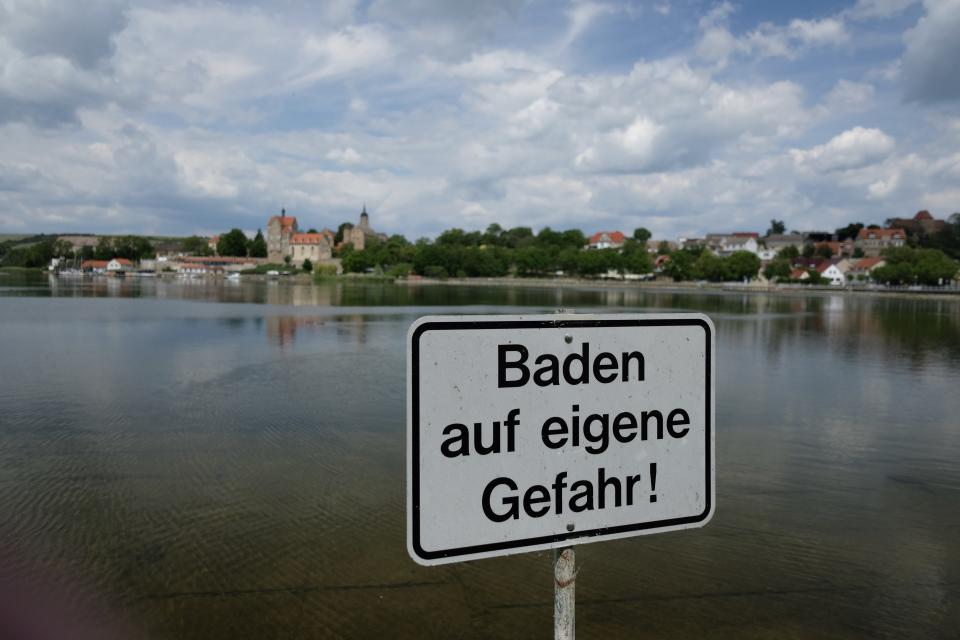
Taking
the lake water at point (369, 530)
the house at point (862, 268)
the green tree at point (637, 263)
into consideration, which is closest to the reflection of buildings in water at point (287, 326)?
the lake water at point (369, 530)

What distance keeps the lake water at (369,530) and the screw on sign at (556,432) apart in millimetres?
4964

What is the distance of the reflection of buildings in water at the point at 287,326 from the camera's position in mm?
32106

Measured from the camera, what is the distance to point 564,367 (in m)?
1.79

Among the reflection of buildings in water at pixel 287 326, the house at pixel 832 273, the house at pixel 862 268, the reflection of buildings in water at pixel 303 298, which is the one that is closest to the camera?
the reflection of buildings in water at pixel 287 326

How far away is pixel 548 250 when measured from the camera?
198375 mm

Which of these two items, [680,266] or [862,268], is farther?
[680,266]

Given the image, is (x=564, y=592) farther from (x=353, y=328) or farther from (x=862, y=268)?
(x=862, y=268)

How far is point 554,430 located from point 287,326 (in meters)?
38.5

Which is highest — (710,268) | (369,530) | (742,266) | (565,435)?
(742,266)

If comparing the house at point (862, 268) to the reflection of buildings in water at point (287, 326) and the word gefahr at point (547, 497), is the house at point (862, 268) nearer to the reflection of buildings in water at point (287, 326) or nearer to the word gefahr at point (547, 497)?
Answer: the reflection of buildings in water at point (287, 326)

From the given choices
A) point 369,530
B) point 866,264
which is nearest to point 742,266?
point 866,264

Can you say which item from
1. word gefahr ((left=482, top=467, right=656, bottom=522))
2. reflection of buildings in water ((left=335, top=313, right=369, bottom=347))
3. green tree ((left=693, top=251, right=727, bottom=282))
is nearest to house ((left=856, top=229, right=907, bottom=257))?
green tree ((left=693, top=251, right=727, bottom=282))

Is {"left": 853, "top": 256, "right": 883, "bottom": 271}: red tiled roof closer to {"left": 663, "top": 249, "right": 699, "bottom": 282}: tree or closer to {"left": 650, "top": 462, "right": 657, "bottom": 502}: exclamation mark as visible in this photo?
{"left": 663, "top": 249, "right": 699, "bottom": 282}: tree

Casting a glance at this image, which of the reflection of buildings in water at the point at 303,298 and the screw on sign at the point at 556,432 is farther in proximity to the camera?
the reflection of buildings in water at the point at 303,298
